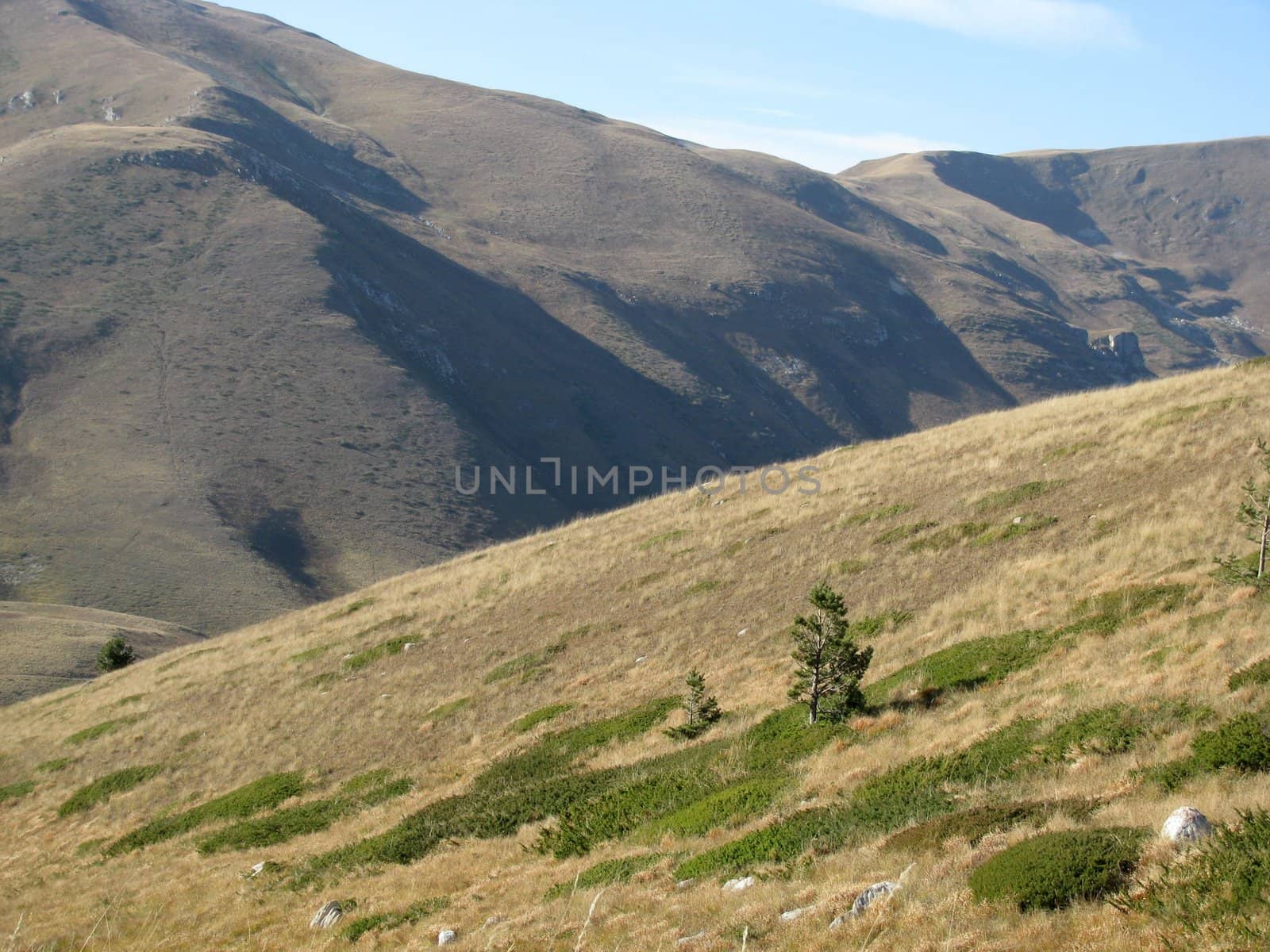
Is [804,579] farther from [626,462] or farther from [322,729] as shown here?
[626,462]

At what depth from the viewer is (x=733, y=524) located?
102ft

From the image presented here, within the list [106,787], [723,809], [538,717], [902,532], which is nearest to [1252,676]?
[723,809]

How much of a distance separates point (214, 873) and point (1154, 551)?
16984mm

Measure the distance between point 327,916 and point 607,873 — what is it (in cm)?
383

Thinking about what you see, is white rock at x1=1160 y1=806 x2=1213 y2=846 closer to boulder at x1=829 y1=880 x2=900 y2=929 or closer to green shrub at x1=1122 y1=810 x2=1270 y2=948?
green shrub at x1=1122 y1=810 x2=1270 y2=948

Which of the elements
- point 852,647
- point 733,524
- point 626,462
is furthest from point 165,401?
point 852,647

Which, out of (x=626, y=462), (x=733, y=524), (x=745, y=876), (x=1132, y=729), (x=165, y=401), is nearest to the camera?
(x=745, y=876)

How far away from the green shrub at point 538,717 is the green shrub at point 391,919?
7.95m

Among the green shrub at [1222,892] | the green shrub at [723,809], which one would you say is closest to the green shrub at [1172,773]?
the green shrub at [1222,892]

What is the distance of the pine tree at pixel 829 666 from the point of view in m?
14.4

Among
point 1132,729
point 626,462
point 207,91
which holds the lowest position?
point 626,462

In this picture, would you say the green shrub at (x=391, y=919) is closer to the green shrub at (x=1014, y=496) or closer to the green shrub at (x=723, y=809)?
the green shrub at (x=723, y=809)

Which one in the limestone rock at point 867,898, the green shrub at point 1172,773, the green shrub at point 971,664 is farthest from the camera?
the green shrub at point 971,664

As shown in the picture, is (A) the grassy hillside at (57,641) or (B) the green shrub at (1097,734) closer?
(B) the green shrub at (1097,734)
